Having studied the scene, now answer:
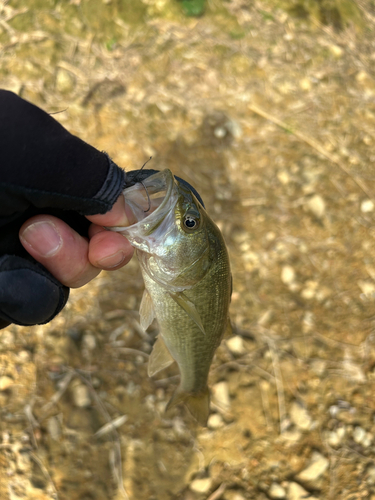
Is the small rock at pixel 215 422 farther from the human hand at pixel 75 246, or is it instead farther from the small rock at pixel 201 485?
the human hand at pixel 75 246

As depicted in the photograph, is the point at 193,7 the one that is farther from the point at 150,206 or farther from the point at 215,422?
the point at 215,422

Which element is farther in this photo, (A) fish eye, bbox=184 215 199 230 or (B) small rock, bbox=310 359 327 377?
(B) small rock, bbox=310 359 327 377

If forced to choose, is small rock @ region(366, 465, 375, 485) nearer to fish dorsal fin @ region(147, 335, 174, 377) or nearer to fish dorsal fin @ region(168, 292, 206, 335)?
fish dorsal fin @ region(147, 335, 174, 377)

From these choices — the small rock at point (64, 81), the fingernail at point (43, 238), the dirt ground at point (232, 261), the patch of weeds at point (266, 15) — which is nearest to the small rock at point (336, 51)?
the dirt ground at point (232, 261)

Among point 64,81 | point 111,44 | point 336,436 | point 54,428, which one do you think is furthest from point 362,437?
point 111,44

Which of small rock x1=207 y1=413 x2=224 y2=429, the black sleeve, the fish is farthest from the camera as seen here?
small rock x1=207 y1=413 x2=224 y2=429

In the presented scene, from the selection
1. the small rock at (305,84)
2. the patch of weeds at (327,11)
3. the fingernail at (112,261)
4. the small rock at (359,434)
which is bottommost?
the small rock at (359,434)

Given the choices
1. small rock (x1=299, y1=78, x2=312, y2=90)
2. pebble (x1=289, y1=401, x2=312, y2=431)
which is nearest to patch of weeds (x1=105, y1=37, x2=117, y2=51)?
small rock (x1=299, y1=78, x2=312, y2=90)
